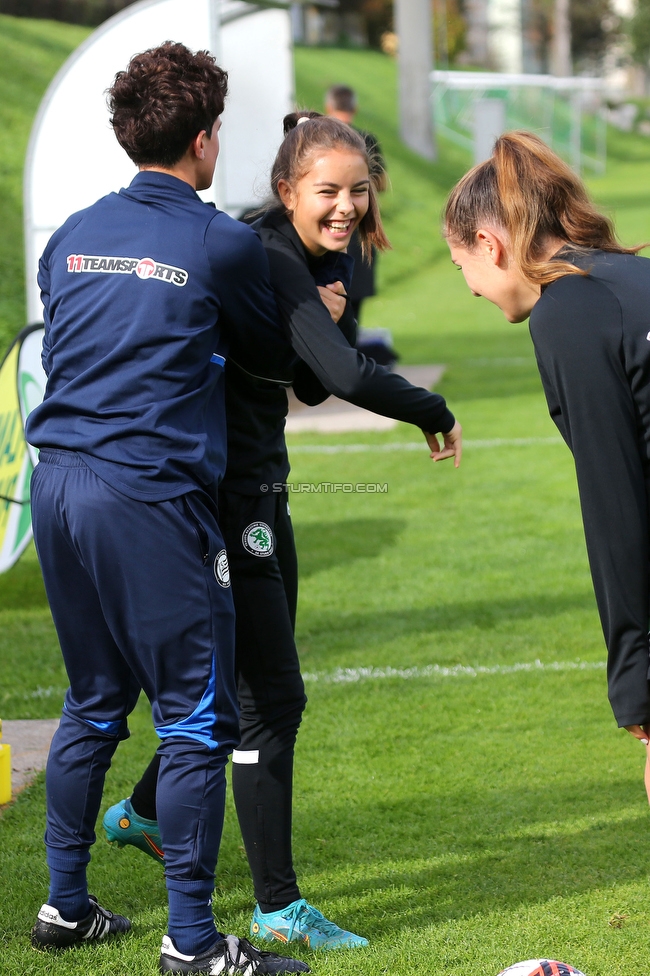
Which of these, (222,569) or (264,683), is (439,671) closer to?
(264,683)

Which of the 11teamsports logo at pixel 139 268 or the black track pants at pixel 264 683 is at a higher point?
the 11teamsports logo at pixel 139 268

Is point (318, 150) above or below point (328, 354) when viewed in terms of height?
above

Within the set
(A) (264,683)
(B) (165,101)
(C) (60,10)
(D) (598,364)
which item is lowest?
(A) (264,683)

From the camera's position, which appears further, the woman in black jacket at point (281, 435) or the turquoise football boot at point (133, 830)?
the turquoise football boot at point (133, 830)


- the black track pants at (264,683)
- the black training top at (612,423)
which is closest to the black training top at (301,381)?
the black track pants at (264,683)

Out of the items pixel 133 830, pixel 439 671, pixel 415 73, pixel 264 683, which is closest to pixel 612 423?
pixel 264 683

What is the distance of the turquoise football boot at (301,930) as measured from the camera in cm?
329

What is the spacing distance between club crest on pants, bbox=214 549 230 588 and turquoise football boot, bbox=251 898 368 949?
3.23 ft

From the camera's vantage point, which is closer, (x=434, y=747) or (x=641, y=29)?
(x=434, y=747)

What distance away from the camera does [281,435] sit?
3.29 meters

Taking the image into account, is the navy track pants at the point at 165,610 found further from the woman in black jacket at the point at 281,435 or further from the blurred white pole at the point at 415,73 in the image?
the blurred white pole at the point at 415,73

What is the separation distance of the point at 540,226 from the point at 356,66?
163ft

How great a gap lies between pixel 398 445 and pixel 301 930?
7637mm

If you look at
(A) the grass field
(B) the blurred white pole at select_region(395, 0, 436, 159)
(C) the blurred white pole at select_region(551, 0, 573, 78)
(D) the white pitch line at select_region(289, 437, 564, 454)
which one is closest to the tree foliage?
(C) the blurred white pole at select_region(551, 0, 573, 78)
